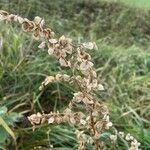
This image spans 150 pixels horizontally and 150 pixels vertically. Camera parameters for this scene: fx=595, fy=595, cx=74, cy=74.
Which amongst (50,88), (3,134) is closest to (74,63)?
(3,134)

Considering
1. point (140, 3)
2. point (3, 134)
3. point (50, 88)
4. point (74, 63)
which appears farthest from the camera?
point (140, 3)

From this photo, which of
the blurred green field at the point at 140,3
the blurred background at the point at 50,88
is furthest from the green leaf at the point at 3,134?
the blurred green field at the point at 140,3

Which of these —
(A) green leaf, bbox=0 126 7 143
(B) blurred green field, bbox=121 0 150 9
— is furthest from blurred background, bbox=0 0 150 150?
(B) blurred green field, bbox=121 0 150 9

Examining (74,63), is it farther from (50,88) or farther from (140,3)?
(140,3)

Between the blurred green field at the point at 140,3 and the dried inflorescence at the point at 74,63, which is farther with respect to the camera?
the blurred green field at the point at 140,3

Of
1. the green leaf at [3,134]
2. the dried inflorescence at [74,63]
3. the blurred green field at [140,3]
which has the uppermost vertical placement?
the blurred green field at [140,3]

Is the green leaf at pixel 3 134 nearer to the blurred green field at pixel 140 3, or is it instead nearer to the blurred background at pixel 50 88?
the blurred background at pixel 50 88

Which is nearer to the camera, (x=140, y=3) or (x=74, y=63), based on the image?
(x=74, y=63)

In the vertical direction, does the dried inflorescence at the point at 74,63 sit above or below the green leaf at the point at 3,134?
above

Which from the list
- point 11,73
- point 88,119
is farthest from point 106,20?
point 88,119

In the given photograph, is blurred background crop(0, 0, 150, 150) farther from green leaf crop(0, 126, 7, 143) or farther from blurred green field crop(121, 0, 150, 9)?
blurred green field crop(121, 0, 150, 9)

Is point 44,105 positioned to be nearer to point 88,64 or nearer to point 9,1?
point 88,64

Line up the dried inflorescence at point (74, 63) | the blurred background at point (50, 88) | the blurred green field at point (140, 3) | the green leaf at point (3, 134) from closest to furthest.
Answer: the dried inflorescence at point (74, 63) → the green leaf at point (3, 134) → the blurred background at point (50, 88) → the blurred green field at point (140, 3)
